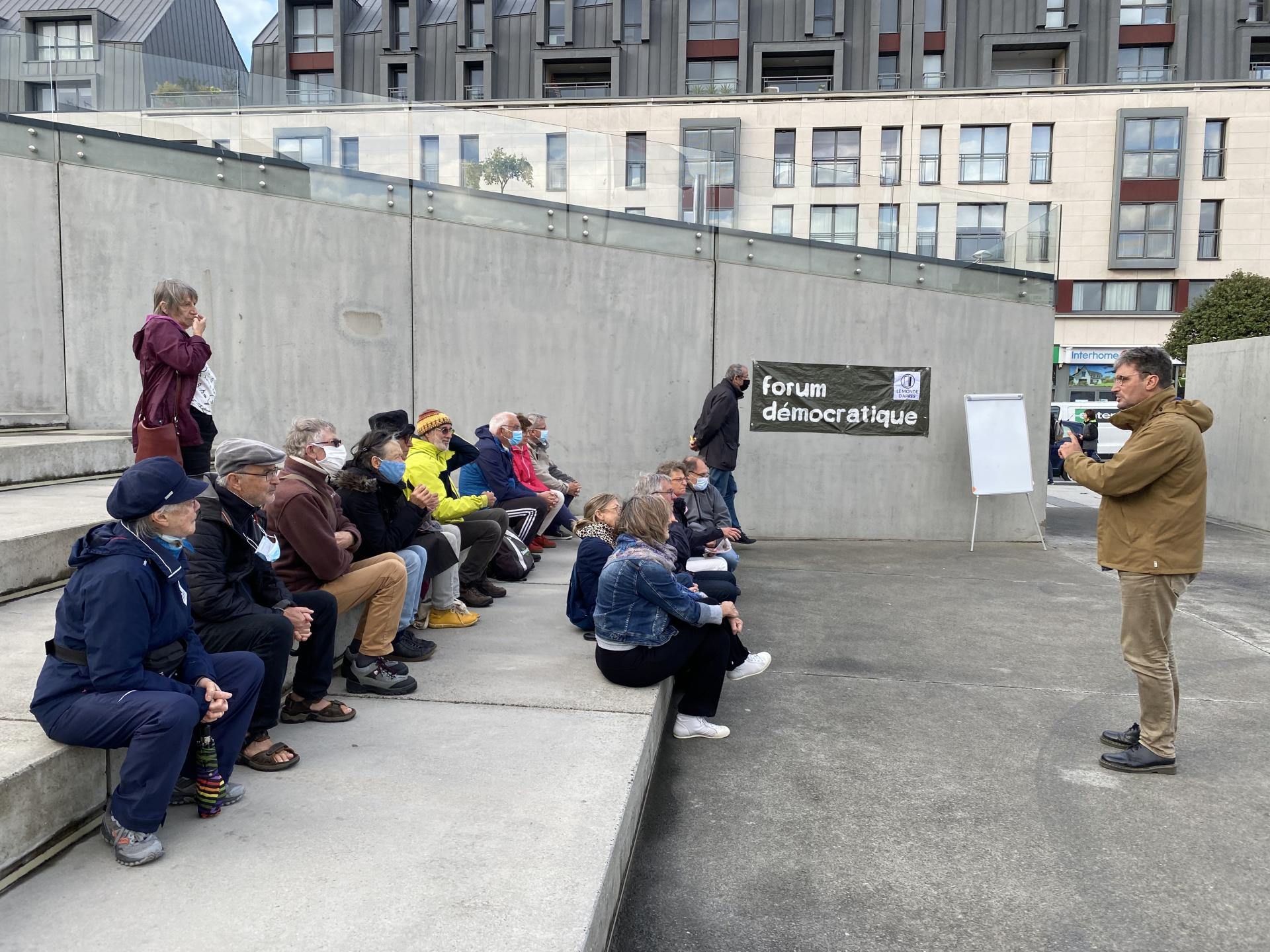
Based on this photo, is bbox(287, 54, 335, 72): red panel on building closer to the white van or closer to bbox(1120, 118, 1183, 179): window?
bbox(1120, 118, 1183, 179): window

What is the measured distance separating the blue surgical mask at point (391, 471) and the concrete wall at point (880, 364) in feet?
20.1

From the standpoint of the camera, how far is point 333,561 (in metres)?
4.13

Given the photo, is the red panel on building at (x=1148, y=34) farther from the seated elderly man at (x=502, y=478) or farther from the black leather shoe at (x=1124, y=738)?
the black leather shoe at (x=1124, y=738)

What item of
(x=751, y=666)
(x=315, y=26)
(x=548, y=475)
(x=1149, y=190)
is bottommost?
(x=751, y=666)

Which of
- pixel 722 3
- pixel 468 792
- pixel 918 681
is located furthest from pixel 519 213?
pixel 722 3

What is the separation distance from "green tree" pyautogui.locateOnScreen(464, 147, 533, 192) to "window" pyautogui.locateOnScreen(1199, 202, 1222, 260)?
3287cm

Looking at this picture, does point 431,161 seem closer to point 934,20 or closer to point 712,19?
point 712,19

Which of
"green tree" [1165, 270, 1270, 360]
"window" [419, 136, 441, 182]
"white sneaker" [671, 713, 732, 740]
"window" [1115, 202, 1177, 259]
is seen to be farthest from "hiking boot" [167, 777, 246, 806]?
"window" [1115, 202, 1177, 259]

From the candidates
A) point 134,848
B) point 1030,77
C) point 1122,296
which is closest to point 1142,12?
point 1030,77

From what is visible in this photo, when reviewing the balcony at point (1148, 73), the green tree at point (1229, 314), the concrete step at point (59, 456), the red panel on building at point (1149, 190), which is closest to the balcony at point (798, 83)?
the balcony at point (1148, 73)

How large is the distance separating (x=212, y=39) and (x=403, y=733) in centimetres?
4810

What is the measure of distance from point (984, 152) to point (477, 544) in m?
32.8

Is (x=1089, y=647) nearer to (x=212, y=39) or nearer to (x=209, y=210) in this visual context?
(x=209, y=210)

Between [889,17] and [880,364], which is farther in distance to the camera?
[889,17]
